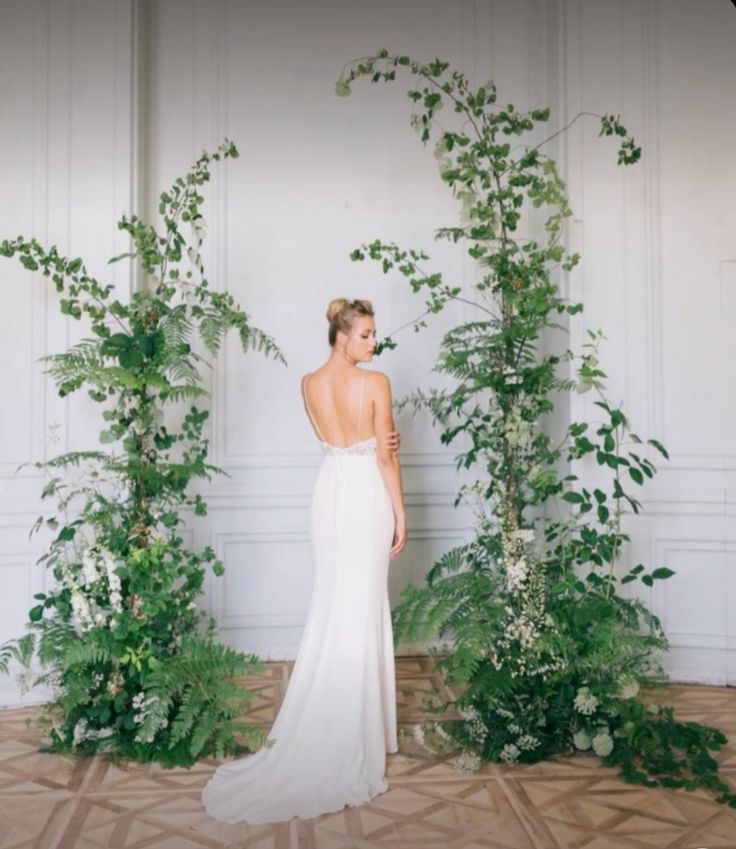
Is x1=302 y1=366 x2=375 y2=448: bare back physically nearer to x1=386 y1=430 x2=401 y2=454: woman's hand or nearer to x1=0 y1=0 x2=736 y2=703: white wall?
x1=386 y1=430 x2=401 y2=454: woman's hand

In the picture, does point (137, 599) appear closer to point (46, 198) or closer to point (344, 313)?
point (344, 313)

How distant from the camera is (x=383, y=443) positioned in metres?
3.64

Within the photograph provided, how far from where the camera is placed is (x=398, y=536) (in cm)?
373

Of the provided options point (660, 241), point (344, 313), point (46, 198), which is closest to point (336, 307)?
point (344, 313)

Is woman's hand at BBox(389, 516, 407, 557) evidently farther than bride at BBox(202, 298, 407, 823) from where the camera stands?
Yes

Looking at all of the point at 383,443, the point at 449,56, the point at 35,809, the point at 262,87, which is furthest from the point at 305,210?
the point at 35,809

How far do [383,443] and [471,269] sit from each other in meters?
2.12

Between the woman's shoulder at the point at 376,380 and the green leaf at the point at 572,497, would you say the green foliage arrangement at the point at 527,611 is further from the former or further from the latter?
the woman's shoulder at the point at 376,380

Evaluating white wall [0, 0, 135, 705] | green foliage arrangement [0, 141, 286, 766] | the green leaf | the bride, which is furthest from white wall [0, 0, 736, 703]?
the bride

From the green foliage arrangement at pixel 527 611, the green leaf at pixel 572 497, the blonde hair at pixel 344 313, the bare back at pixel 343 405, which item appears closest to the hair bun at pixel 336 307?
the blonde hair at pixel 344 313

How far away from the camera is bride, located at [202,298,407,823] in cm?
343

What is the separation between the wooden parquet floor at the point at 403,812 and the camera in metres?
2.95

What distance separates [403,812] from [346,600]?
31.4 inches

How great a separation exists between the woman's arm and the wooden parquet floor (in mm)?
959
